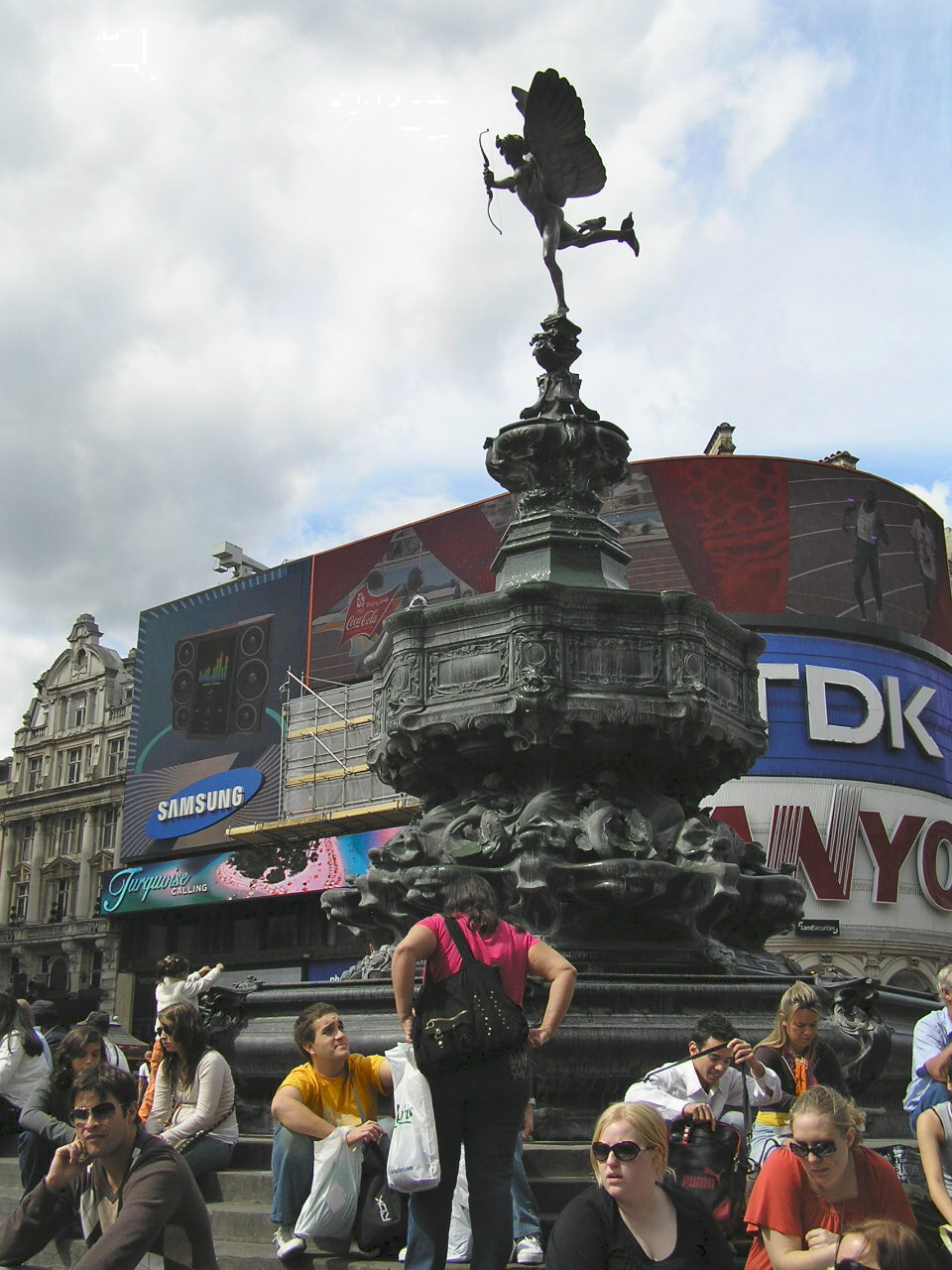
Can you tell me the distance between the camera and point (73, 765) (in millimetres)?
55438

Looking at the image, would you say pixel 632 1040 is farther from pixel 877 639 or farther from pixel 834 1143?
pixel 877 639

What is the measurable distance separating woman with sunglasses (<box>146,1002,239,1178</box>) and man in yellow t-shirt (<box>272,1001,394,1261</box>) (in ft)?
2.14

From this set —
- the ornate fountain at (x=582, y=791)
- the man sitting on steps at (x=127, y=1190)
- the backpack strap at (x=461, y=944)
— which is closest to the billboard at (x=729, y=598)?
the ornate fountain at (x=582, y=791)

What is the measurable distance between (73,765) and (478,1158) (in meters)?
54.9

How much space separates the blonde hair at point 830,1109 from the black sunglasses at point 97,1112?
1.89 metres

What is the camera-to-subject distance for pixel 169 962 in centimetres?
782

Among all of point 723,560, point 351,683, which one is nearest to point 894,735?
point 723,560

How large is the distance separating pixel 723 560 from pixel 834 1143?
3398cm

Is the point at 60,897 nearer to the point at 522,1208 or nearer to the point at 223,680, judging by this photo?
the point at 223,680

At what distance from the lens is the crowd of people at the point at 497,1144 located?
3027mm

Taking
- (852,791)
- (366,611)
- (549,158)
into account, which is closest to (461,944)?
(549,158)

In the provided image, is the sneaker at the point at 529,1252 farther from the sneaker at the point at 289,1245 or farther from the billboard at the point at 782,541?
the billboard at the point at 782,541

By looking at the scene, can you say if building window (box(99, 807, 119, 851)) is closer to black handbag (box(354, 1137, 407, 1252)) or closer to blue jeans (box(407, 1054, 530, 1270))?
black handbag (box(354, 1137, 407, 1252))

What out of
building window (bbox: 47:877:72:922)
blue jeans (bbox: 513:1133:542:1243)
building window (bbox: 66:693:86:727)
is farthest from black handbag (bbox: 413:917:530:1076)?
building window (bbox: 66:693:86:727)
